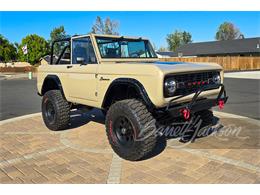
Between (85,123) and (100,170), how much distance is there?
288cm

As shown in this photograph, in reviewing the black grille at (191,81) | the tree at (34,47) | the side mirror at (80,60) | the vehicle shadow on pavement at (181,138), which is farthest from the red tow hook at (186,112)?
the tree at (34,47)

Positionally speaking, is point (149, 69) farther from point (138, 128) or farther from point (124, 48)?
point (124, 48)

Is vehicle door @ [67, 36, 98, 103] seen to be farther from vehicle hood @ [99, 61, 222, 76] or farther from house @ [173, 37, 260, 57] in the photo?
house @ [173, 37, 260, 57]

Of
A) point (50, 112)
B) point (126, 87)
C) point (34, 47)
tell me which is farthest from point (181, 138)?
point (34, 47)

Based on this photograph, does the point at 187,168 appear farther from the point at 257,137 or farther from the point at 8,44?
the point at 8,44

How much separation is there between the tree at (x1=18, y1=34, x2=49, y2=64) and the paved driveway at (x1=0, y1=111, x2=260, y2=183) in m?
44.3

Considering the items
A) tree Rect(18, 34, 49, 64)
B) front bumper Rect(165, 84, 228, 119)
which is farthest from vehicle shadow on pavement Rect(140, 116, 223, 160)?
tree Rect(18, 34, 49, 64)

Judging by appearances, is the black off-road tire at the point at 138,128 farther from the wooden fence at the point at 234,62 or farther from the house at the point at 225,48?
the house at the point at 225,48

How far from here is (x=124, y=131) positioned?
173 inches

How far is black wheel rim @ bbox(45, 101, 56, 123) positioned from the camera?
20.2 ft

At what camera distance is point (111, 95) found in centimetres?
466

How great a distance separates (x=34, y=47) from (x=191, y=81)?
47.1 m

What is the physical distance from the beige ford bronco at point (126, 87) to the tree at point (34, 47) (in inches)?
1720

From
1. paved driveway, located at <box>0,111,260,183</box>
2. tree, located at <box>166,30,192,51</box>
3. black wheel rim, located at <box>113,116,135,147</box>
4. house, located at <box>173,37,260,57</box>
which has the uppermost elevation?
tree, located at <box>166,30,192,51</box>
